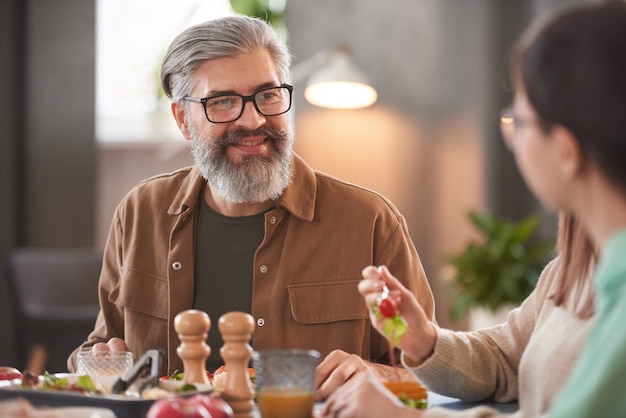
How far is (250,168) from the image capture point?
2555 millimetres

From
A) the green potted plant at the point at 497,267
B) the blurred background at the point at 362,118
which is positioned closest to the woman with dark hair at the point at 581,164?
the green potted plant at the point at 497,267

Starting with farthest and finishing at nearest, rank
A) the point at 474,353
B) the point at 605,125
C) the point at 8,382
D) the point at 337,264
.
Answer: the point at 337,264 → the point at 474,353 → the point at 8,382 → the point at 605,125

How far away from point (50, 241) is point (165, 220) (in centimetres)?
416

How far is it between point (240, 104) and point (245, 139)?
4.3 inches

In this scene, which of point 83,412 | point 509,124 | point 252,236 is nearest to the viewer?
point 83,412

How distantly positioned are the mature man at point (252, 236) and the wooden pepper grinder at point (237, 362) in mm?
885

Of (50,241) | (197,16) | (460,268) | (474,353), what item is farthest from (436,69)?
(474,353)

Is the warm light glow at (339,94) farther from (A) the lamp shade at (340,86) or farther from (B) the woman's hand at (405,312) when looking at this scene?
(B) the woman's hand at (405,312)

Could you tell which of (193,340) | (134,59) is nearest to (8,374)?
(193,340)

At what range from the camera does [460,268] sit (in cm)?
588

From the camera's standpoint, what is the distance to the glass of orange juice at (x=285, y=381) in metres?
1.44

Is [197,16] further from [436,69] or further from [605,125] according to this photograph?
[605,125]

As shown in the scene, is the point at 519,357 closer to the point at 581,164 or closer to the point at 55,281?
the point at 581,164

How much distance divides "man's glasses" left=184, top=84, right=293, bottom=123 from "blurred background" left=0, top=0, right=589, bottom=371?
3847 mm
